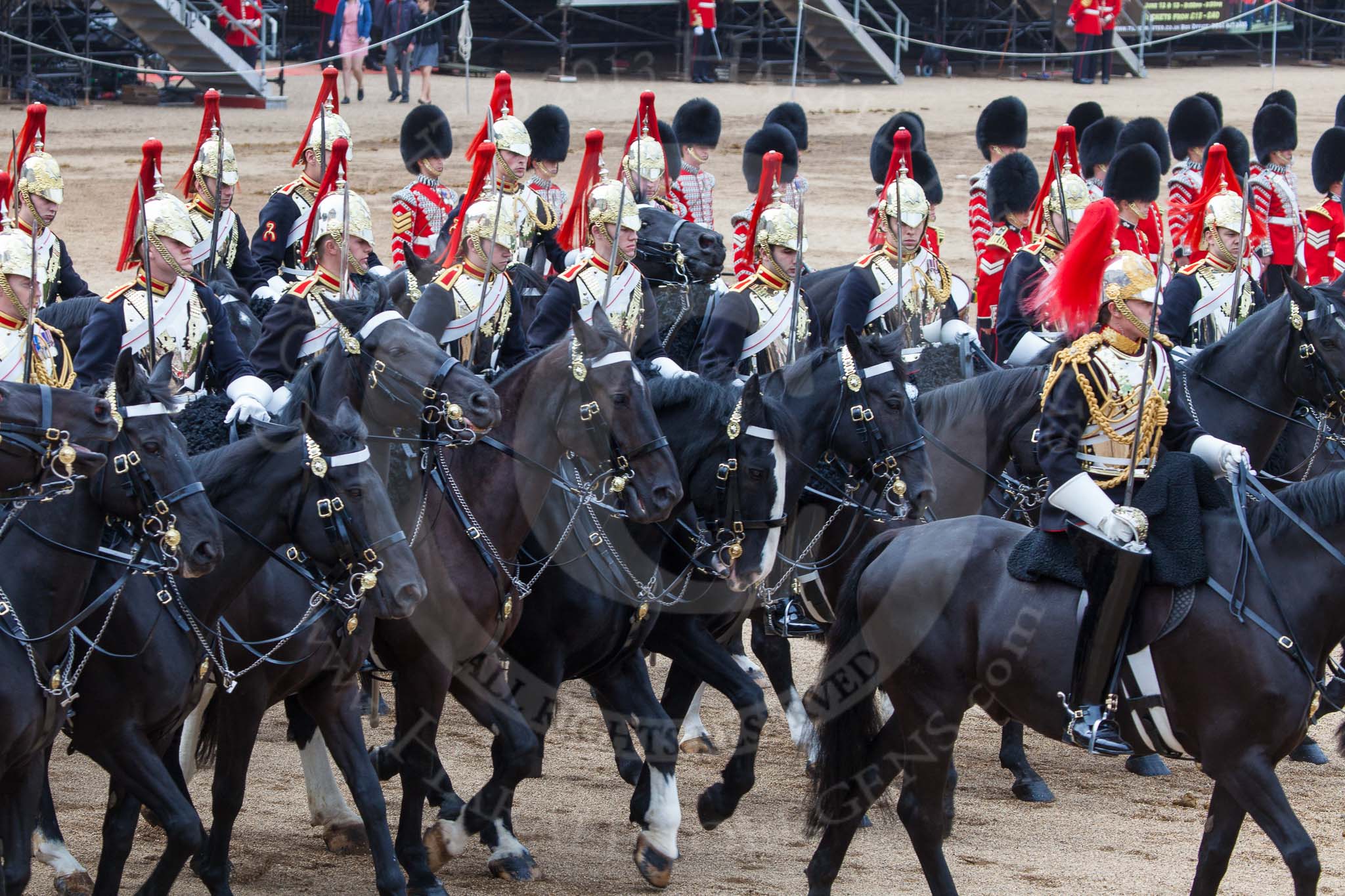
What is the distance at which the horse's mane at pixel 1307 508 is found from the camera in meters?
6.00

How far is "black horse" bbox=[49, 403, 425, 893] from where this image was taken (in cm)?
578

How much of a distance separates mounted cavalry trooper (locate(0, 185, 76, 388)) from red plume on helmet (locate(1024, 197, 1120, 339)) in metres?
3.34

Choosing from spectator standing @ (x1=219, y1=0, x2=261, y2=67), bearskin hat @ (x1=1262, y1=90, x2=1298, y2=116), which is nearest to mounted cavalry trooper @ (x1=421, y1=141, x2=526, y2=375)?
bearskin hat @ (x1=1262, y1=90, x2=1298, y2=116)

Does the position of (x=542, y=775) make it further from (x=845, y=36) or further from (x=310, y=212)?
(x=845, y=36)

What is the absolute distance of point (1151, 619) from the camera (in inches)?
240

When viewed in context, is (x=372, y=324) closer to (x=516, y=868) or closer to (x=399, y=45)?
(x=516, y=868)

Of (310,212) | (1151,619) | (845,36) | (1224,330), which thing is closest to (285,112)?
(845,36)

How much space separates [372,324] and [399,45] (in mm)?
15685

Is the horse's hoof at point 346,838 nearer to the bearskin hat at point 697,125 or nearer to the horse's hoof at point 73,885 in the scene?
the horse's hoof at point 73,885

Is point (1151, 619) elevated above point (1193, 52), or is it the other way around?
point (1193, 52)

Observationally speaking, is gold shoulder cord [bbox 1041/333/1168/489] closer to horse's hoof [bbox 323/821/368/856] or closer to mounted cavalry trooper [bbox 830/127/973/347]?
mounted cavalry trooper [bbox 830/127/973/347]

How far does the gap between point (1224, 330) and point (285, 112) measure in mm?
13177

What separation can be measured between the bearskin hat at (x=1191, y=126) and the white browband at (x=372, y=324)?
29.6 feet

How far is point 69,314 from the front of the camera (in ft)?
27.5
